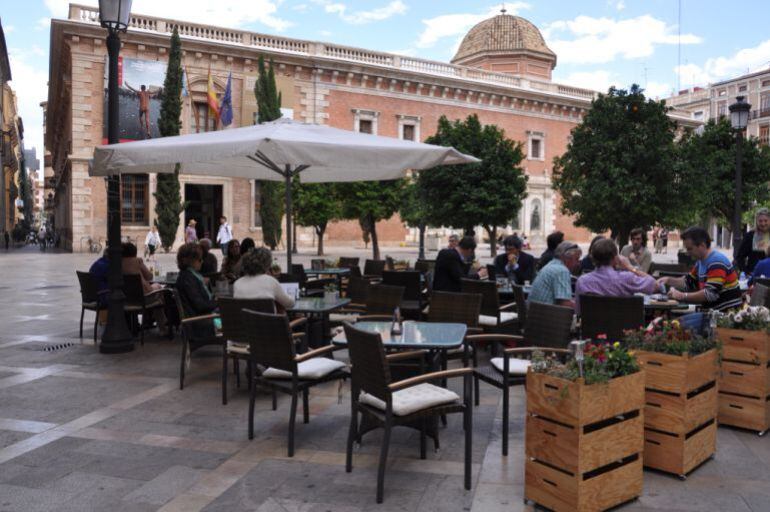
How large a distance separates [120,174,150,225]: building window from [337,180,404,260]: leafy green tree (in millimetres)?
12769

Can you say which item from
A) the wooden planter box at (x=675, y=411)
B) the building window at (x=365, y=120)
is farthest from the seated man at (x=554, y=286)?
the building window at (x=365, y=120)

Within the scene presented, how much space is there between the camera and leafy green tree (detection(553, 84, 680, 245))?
552 inches

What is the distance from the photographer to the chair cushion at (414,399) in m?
3.54

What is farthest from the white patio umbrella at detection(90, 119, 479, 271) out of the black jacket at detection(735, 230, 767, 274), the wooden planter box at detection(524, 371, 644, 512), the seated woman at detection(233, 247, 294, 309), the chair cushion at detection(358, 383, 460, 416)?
the black jacket at detection(735, 230, 767, 274)

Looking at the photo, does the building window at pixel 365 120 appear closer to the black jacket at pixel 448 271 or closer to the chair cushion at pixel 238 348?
the black jacket at pixel 448 271

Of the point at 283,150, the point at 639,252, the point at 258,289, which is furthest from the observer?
the point at 639,252

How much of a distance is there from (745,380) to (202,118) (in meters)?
29.5

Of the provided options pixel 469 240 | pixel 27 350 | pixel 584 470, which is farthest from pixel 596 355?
pixel 27 350

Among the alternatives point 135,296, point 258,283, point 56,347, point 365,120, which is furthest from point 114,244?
point 365,120

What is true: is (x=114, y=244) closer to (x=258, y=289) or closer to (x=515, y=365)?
(x=258, y=289)

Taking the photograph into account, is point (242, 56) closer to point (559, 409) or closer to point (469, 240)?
point (469, 240)

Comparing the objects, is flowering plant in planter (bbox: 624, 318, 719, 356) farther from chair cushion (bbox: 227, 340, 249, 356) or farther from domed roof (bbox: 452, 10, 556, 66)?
domed roof (bbox: 452, 10, 556, 66)

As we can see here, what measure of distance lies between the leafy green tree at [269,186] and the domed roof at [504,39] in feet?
71.1

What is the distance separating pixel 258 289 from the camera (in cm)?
554
